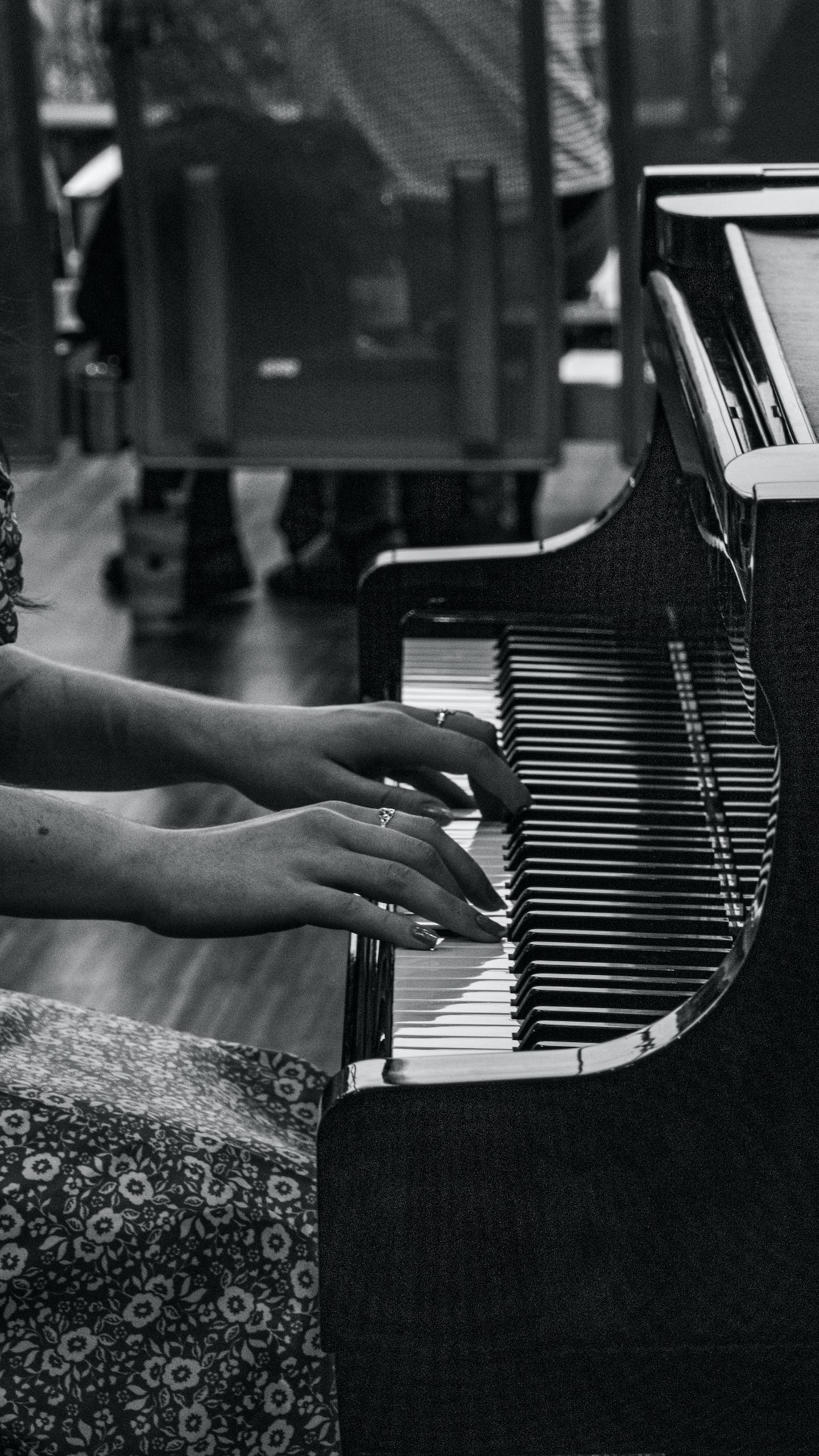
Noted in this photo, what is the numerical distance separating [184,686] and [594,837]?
8.01 ft

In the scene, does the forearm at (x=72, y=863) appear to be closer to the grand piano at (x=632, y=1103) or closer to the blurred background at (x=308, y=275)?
the grand piano at (x=632, y=1103)

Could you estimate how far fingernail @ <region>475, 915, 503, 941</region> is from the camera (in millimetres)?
1062

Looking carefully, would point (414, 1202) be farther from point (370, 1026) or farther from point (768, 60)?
point (768, 60)

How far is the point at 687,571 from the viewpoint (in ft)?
4.70

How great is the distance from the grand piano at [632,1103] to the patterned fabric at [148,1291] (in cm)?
8

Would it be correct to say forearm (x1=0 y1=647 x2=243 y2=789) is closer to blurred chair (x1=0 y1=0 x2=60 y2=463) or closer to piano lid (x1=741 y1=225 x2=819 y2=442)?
piano lid (x1=741 y1=225 x2=819 y2=442)

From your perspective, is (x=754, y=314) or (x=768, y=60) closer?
(x=754, y=314)

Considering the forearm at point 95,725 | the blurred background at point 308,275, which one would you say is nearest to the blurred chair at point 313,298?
the blurred background at point 308,275

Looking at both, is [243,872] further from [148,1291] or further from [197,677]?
[197,677]

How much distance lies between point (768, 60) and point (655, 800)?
107 inches

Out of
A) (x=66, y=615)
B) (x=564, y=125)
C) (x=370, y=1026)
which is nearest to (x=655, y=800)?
(x=370, y=1026)

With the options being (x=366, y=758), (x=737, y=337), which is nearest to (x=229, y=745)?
(x=366, y=758)

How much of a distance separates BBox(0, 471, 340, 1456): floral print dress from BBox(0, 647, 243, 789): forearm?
1.04 ft

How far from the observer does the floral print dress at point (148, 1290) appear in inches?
40.4
